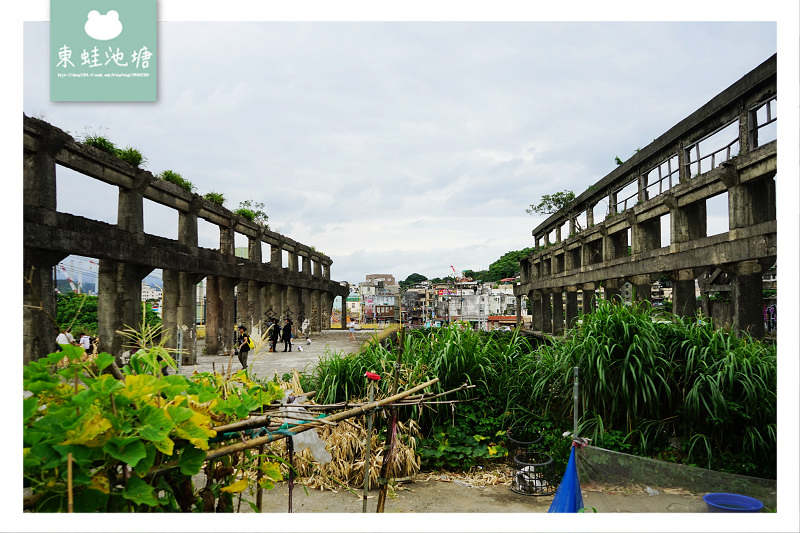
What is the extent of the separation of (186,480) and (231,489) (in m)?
0.20

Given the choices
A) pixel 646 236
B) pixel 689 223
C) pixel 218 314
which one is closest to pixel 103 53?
pixel 689 223

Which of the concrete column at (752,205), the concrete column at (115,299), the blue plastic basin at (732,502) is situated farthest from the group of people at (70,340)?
the concrete column at (752,205)

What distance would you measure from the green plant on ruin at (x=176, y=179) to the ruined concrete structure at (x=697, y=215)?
11.0m

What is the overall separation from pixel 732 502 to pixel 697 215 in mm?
9551

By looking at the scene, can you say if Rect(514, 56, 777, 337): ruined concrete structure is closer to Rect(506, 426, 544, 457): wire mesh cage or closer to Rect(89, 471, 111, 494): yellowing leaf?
Rect(506, 426, 544, 457): wire mesh cage

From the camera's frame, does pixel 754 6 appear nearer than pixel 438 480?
Yes

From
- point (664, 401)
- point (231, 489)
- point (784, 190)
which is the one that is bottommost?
point (664, 401)

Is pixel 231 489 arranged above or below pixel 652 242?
below

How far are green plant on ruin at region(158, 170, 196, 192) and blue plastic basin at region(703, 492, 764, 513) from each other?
12.9m

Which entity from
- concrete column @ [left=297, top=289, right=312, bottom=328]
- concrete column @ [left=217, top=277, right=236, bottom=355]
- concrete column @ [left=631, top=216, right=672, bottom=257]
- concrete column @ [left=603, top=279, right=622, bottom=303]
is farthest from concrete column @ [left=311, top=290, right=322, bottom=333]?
concrete column @ [left=631, top=216, right=672, bottom=257]

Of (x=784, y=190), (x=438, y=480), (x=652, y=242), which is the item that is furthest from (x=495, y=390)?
(x=652, y=242)

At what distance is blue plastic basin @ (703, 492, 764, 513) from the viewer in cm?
390

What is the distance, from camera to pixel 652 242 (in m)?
14.4

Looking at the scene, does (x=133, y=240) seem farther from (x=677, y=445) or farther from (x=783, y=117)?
(x=783, y=117)
